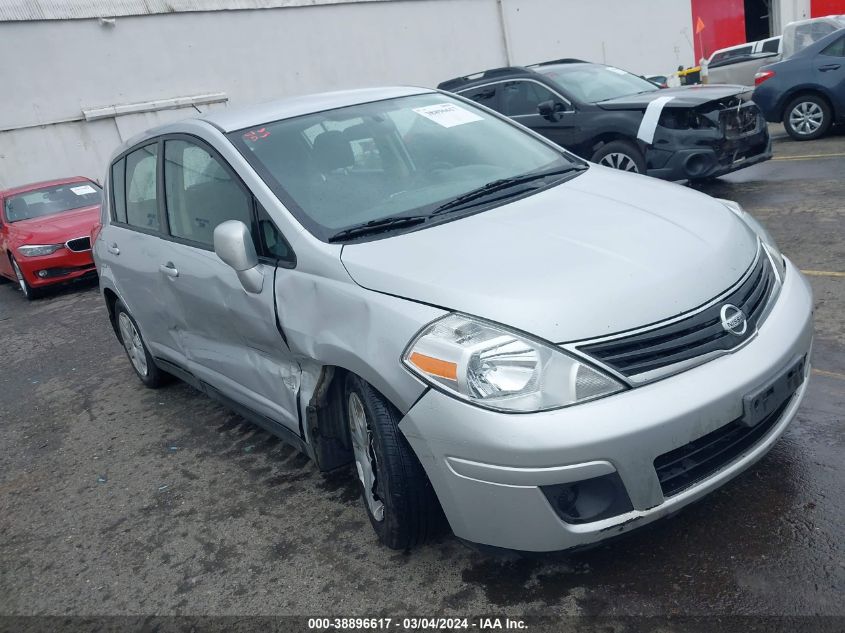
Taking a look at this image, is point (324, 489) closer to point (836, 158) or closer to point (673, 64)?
point (836, 158)

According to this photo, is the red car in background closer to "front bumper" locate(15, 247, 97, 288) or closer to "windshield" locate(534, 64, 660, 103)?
"front bumper" locate(15, 247, 97, 288)

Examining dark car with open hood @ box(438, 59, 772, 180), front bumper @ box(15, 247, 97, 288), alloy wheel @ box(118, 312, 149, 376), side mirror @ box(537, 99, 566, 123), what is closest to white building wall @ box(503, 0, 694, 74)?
dark car with open hood @ box(438, 59, 772, 180)

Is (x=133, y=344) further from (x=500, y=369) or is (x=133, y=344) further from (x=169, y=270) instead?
(x=500, y=369)

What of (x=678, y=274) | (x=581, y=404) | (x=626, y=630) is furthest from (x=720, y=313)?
(x=626, y=630)

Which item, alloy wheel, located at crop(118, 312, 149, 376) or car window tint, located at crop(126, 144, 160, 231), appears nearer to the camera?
car window tint, located at crop(126, 144, 160, 231)

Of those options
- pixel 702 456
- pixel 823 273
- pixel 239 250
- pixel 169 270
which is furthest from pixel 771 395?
pixel 823 273

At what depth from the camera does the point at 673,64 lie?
85.9 ft

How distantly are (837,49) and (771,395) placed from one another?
9.84 m

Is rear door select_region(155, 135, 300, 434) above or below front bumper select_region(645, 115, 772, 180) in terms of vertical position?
above

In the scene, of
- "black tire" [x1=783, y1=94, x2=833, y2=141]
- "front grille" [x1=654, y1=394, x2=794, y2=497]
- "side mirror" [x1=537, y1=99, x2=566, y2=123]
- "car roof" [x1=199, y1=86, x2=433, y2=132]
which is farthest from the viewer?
"black tire" [x1=783, y1=94, x2=833, y2=141]

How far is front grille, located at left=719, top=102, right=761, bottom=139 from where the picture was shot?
25.5 ft

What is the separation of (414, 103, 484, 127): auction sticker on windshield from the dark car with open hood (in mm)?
4220

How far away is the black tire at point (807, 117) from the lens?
10.7 meters

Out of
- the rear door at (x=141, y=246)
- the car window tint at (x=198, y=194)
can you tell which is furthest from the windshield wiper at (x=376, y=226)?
the rear door at (x=141, y=246)
